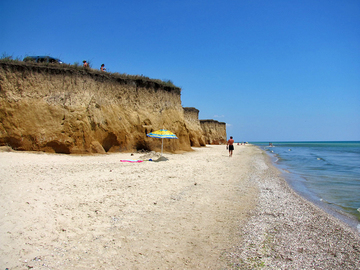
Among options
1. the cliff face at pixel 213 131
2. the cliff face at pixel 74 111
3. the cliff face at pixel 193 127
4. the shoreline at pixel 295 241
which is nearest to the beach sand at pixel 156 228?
the shoreline at pixel 295 241

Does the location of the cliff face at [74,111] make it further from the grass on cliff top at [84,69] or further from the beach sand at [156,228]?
the beach sand at [156,228]

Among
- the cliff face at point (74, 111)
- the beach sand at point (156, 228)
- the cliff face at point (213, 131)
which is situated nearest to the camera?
the beach sand at point (156, 228)

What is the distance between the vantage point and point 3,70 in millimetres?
12219

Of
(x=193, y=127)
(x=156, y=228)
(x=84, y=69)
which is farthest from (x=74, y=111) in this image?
Answer: (x=193, y=127)

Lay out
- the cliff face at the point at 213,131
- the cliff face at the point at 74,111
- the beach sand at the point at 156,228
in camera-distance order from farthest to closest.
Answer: the cliff face at the point at 213,131
the cliff face at the point at 74,111
the beach sand at the point at 156,228

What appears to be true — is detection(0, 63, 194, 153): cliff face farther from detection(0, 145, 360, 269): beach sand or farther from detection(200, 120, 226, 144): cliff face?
detection(200, 120, 226, 144): cliff face

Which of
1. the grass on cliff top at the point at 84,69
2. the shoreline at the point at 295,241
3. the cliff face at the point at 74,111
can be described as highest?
the grass on cliff top at the point at 84,69

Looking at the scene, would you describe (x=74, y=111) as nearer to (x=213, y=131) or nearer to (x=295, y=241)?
(x=295, y=241)

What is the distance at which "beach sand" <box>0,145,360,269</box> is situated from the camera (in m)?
3.11

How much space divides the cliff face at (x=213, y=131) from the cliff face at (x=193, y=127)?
11153mm

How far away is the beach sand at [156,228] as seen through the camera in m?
3.11

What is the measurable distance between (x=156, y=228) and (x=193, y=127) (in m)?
29.9

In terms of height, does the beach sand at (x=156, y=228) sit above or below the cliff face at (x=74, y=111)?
below

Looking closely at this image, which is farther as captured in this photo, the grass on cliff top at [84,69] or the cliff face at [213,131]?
the cliff face at [213,131]
